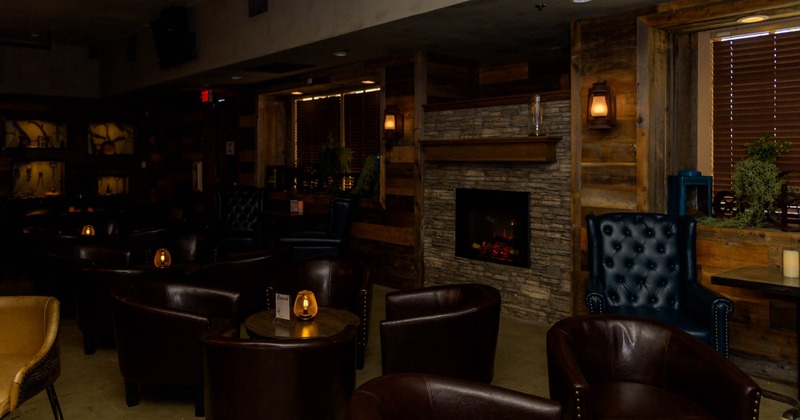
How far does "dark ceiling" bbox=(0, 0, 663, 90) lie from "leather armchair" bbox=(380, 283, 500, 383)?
2265mm

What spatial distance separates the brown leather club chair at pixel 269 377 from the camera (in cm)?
264

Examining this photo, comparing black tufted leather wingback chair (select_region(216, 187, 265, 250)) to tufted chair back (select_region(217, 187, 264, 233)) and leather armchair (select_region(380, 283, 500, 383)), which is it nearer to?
tufted chair back (select_region(217, 187, 264, 233))

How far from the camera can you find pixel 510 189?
574 centimetres

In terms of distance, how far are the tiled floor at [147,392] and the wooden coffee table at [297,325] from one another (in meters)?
0.52

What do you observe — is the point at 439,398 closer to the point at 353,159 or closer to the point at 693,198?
the point at 693,198

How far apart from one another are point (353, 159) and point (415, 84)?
1.80m

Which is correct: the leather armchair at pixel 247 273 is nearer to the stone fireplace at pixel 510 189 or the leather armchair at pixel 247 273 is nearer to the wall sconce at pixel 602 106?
the stone fireplace at pixel 510 189

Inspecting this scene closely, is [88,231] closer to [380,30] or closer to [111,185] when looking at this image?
[380,30]

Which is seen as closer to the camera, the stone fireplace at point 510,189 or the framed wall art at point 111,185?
the stone fireplace at point 510,189

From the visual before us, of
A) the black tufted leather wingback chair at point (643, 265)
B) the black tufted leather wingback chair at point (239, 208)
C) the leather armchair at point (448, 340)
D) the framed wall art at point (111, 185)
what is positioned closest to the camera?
the leather armchair at point (448, 340)

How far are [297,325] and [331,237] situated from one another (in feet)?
10.2

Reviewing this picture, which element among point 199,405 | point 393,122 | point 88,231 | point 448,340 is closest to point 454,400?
point 448,340

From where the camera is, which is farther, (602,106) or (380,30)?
(380,30)

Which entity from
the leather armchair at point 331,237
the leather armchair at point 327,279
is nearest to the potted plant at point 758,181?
the leather armchair at point 327,279
